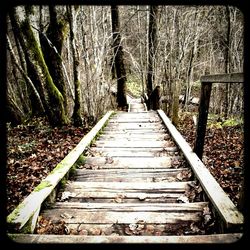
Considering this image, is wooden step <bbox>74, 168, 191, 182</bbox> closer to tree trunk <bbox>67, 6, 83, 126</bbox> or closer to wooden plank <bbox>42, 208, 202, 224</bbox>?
wooden plank <bbox>42, 208, 202, 224</bbox>

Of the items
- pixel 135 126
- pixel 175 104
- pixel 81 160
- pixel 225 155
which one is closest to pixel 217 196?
pixel 81 160

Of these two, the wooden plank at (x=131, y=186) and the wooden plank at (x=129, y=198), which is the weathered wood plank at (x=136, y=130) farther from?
the wooden plank at (x=129, y=198)

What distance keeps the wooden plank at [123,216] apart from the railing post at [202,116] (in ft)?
5.89

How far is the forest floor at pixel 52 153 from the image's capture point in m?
4.75

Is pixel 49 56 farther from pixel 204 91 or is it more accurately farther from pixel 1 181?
pixel 1 181

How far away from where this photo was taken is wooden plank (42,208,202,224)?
263 centimetres

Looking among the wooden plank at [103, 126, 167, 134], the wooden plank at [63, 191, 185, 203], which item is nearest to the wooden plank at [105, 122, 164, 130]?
the wooden plank at [103, 126, 167, 134]

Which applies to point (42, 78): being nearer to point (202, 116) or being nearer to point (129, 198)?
point (202, 116)

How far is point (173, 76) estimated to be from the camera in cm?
1014

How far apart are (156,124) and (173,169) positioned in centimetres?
417

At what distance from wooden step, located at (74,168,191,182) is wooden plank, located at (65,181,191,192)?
0.92ft

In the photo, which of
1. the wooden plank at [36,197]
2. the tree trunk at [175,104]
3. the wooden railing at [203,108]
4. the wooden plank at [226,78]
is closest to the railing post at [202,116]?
the wooden railing at [203,108]

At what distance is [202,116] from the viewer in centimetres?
432
